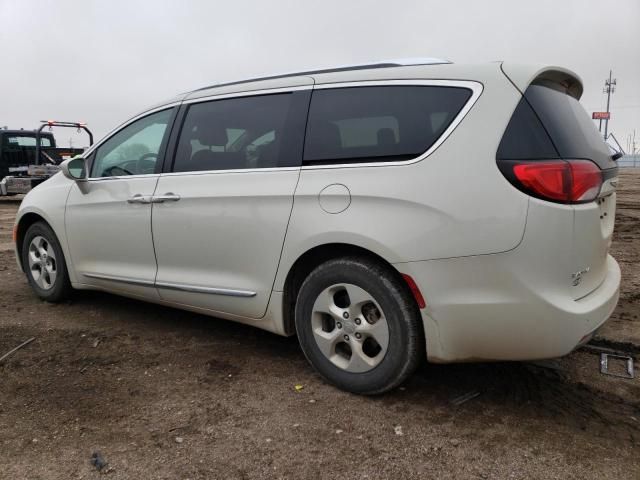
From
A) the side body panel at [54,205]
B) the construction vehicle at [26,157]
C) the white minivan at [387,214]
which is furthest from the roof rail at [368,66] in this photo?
the construction vehicle at [26,157]

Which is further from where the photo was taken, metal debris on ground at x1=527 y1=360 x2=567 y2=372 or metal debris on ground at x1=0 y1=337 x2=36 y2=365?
metal debris on ground at x1=0 y1=337 x2=36 y2=365

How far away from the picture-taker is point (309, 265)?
299 centimetres

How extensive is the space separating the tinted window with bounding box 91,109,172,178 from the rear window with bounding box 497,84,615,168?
7.85 ft

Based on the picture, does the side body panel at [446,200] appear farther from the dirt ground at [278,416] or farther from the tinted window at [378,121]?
the dirt ground at [278,416]

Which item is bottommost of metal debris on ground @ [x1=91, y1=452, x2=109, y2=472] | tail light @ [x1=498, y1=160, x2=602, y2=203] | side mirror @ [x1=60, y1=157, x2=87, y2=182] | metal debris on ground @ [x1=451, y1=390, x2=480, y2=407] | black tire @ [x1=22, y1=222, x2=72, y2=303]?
metal debris on ground @ [x1=451, y1=390, x2=480, y2=407]

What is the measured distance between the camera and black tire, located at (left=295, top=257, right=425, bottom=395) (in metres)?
2.59

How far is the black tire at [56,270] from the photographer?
4.42 m

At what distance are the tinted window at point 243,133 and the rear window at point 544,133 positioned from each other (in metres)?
1.15

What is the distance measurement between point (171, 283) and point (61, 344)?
0.93 meters

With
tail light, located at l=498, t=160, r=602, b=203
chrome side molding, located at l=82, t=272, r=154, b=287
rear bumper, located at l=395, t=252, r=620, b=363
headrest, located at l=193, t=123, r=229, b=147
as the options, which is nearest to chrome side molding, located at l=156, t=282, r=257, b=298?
chrome side molding, located at l=82, t=272, r=154, b=287

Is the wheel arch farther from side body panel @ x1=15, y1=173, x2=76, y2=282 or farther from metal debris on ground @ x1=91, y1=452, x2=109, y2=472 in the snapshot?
side body panel @ x1=15, y1=173, x2=76, y2=282

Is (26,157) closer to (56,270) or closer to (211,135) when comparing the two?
(56,270)

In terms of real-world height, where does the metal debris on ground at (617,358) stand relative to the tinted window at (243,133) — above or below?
below

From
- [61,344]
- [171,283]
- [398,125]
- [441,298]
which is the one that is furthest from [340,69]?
[61,344]
